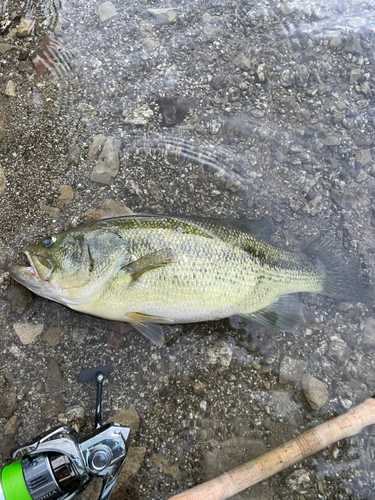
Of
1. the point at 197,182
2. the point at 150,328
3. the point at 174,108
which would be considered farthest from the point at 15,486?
the point at 174,108

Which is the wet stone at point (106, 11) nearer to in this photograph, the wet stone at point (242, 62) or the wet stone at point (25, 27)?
the wet stone at point (25, 27)

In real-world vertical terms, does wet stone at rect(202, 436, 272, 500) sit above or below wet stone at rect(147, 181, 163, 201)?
below

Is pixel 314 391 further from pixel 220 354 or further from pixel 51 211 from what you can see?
pixel 51 211

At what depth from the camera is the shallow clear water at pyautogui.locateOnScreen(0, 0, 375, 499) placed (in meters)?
2.76

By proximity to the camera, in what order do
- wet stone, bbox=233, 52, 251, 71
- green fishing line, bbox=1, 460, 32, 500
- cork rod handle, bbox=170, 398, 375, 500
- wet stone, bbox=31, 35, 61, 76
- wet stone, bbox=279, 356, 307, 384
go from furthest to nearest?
wet stone, bbox=233, 52, 251, 71
wet stone, bbox=31, 35, 61, 76
wet stone, bbox=279, 356, 307, 384
cork rod handle, bbox=170, 398, 375, 500
green fishing line, bbox=1, 460, 32, 500

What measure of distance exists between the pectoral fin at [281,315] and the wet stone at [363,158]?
1547 mm

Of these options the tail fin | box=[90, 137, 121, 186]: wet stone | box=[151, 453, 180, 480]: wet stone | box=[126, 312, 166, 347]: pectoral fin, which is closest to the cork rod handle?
box=[151, 453, 180, 480]: wet stone

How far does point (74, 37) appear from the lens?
11.6 ft

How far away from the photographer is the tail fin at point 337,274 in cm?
311

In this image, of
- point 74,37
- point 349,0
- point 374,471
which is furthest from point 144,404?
point 349,0

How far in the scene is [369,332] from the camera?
3193 millimetres

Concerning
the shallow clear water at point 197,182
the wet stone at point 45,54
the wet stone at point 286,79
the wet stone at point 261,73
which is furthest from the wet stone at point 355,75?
the wet stone at point 45,54

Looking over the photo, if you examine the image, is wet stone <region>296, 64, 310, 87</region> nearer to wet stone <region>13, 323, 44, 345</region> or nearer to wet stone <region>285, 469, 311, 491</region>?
wet stone <region>13, 323, 44, 345</region>

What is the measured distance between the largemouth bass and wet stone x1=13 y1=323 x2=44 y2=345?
1.23ft
